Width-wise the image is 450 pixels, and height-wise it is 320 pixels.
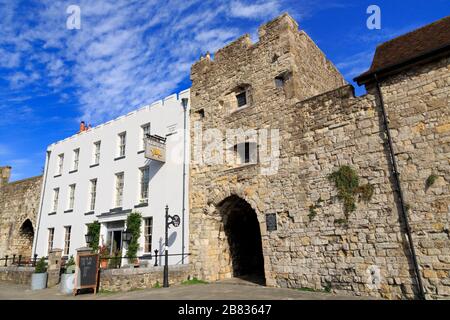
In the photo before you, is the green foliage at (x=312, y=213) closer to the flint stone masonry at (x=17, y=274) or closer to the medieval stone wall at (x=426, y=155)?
the medieval stone wall at (x=426, y=155)

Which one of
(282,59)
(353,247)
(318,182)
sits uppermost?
(282,59)

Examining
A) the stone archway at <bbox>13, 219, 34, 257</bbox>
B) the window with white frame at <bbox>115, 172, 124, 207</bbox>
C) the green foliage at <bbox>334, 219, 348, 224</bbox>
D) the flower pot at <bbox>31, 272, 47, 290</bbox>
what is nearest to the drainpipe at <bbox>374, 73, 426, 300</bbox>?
the green foliage at <bbox>334, 219, 348, 224</bbox>

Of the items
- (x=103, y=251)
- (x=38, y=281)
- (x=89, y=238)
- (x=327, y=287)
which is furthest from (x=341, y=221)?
(x=38, y=281)

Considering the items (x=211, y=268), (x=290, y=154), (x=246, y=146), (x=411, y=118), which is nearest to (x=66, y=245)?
(x=211, y=268)

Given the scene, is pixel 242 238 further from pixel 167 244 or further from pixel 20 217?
pixel 20 217

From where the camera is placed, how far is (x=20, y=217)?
69.7 ft

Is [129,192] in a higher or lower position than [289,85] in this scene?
lower

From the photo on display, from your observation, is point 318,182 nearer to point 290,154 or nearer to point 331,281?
point 290,154

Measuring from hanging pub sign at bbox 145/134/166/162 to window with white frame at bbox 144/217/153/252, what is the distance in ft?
8.62

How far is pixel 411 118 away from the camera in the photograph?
7703 millimetres

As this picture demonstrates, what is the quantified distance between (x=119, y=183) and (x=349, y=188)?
1101 centimetres

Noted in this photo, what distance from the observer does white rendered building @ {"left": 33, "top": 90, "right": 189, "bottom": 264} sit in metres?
12.9

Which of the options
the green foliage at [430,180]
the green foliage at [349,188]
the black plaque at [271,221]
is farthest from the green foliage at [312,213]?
the green foliage at [430,180]

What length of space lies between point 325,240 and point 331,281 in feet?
3.43
